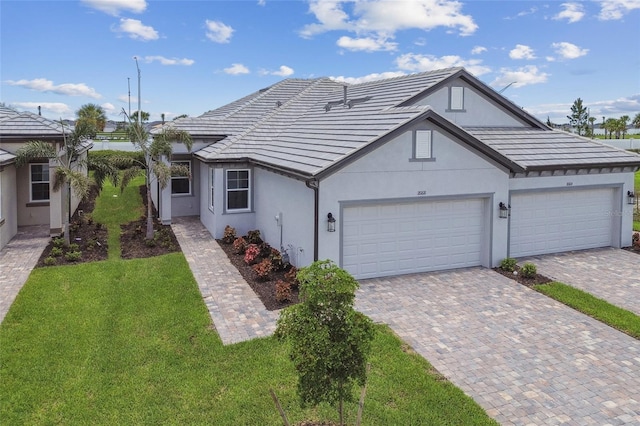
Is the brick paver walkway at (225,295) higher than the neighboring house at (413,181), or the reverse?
the neighboring house at (413,181)

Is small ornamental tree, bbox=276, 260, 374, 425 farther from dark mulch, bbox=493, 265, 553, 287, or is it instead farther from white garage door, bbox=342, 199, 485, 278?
dark mulch, bbox=493, 265, 553, 287

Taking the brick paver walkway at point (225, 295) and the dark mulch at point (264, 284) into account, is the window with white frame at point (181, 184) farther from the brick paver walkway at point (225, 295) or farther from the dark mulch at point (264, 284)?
the dark mulch at point (264, 284)

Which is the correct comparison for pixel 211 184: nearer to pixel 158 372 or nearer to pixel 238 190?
pixel 238 190

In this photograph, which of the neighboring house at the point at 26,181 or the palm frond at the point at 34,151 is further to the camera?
the neighboring house at the point at 26,181

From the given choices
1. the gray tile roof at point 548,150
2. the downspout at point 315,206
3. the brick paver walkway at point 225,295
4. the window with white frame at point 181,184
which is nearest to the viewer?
the brick paver walkway at point 225,295

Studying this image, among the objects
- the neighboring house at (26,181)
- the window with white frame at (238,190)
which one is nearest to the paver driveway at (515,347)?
the window with white frame at (238,190)

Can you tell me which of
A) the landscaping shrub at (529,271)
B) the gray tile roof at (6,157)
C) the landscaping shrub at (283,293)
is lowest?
the landscaping shrub at (283,293)
